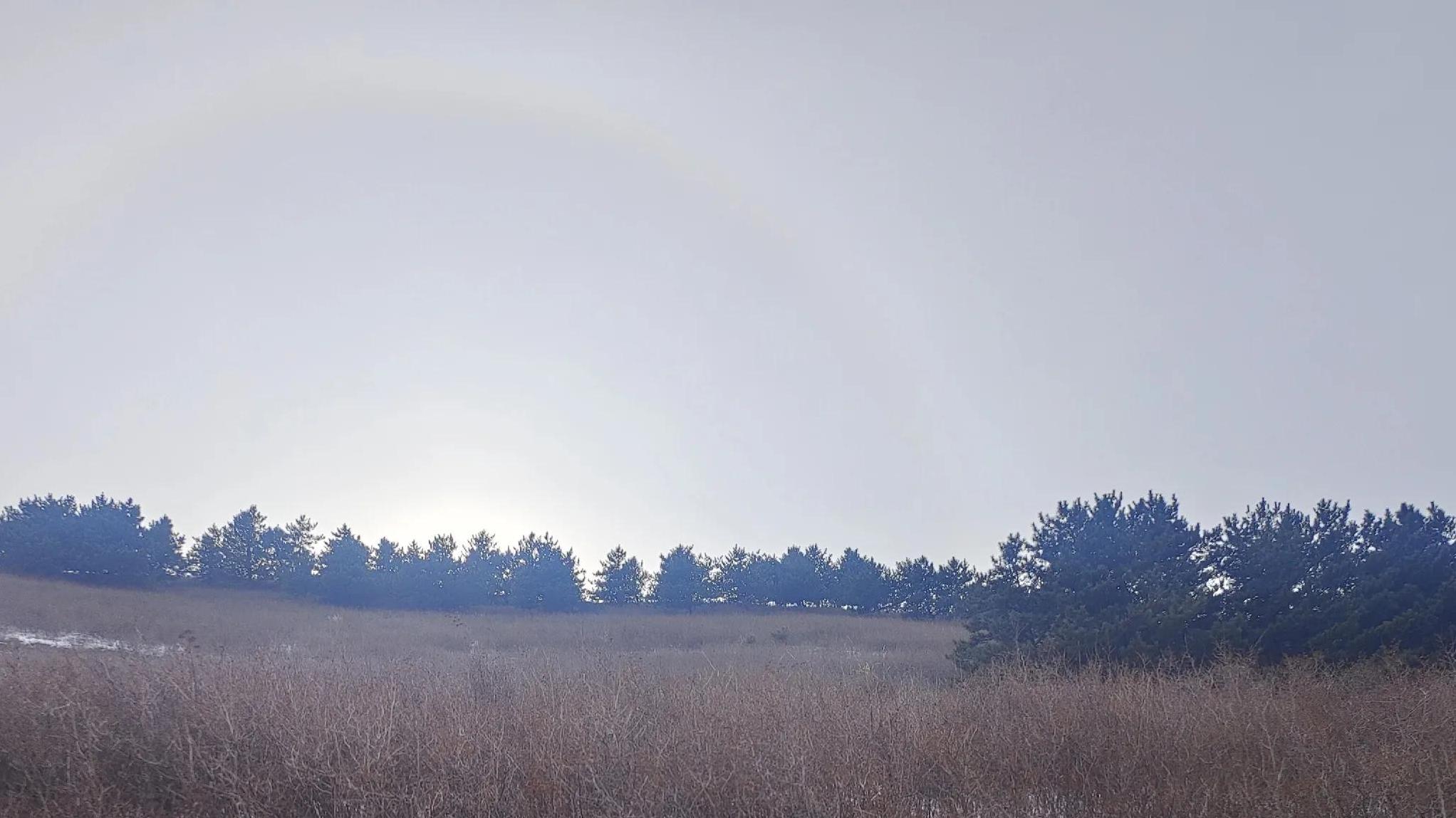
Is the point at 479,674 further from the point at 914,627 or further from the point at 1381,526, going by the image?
the point at 914,627

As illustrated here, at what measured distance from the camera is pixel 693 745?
30.1ft

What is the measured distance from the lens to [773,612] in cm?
4869

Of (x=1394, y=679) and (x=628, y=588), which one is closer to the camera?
(x=1394, y=679)

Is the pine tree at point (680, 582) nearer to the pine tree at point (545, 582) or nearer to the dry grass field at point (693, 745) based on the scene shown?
the pine tree at point (545, 582)

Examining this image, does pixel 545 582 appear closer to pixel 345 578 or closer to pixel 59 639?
pixel 345 578

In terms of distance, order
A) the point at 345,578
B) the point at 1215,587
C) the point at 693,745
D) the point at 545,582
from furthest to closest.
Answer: the point at 545,582 < the point at 345,578 < the point at 1215,587 < the point at 693,745

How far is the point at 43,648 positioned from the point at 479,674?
1201 cm

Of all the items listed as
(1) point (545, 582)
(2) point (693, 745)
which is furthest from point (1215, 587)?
(1) point (545, 582)

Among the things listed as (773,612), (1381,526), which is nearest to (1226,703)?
(1381,526)

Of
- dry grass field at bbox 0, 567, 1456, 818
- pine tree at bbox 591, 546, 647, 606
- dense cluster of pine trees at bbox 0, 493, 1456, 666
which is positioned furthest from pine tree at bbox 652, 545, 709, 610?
dry grass field at bbox 0, 567, 1456, 818

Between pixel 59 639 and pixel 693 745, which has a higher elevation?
pixel 693 745

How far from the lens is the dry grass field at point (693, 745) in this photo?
7.66 metres

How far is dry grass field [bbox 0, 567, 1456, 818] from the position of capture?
7.66 metres

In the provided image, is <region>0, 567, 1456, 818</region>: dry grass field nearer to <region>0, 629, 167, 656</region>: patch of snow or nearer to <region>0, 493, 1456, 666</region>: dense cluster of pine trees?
<region>0, 493, 1456, 666</region>: dense cluster of pine trees
